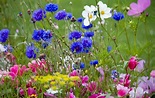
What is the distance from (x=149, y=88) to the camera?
1.90 meters

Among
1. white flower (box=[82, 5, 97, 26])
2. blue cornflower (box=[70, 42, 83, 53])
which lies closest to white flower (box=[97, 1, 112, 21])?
white flower (box=[82, 5, 97, 26])

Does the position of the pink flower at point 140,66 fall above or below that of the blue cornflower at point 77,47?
below

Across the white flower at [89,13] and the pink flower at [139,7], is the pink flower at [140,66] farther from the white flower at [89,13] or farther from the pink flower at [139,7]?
the white flower at [89,13]

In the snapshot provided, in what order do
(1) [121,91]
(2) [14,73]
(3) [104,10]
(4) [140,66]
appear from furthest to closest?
(3) [104,10]
(2) [14,73]
(4) [140,66]
(1) [121,91]

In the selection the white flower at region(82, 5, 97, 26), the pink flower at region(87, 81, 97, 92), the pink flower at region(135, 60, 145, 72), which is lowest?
the pink flower at region(87, 81, 97, 92)

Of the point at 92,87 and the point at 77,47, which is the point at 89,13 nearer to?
the point at 77,47

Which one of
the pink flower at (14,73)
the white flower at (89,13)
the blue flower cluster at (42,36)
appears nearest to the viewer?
the pink flower at (14,73)

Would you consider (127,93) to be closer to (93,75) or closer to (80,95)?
(80,95)

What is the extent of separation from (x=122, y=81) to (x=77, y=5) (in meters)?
4.87

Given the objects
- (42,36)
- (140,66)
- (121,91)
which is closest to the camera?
(121,91)

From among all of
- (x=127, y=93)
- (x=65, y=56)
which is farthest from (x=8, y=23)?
(x=127, y=93)

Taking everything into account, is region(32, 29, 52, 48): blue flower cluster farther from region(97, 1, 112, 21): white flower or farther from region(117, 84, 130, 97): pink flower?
region(117, 84, 130, 97): pink flower

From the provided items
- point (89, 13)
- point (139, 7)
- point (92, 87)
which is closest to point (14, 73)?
point (92, 87)

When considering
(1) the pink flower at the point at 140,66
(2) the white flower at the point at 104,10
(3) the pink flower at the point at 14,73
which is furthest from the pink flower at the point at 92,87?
(2) the white flower at the point at 104,10
